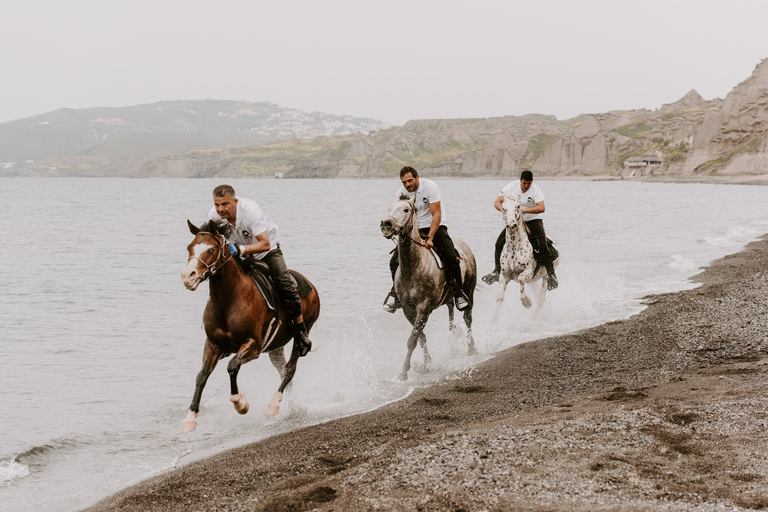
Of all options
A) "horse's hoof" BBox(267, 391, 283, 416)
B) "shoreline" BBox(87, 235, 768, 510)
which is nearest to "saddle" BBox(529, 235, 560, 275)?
"shoreline" BBox(87, 235, 768, 510)

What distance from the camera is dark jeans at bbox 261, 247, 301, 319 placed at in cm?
857

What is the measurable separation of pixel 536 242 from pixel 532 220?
54cm

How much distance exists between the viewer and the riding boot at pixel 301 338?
916cm

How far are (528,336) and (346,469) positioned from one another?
897 centimetres

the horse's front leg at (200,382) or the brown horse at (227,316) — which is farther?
the horse's front leg at (200,382)

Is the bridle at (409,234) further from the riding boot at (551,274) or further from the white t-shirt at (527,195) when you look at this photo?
the riding boot at (551,274)

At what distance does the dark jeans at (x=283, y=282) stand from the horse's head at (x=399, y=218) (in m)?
1.69

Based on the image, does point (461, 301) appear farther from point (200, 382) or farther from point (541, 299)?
point (200, 382)

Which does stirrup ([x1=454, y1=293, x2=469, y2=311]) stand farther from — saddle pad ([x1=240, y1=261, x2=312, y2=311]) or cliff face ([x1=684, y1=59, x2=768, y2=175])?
cliff face ([x1=684, y1=59, x2=768, y2=175])

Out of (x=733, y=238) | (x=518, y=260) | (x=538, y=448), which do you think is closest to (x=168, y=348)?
(x=518, y=260)

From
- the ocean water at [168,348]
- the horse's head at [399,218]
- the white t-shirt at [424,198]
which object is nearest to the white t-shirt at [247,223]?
the horse's head at [399,218]

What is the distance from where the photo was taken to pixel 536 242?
15.1m

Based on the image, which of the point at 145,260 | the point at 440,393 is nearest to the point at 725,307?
the point at 440,393

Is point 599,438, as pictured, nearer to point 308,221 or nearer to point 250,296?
point 250,296
